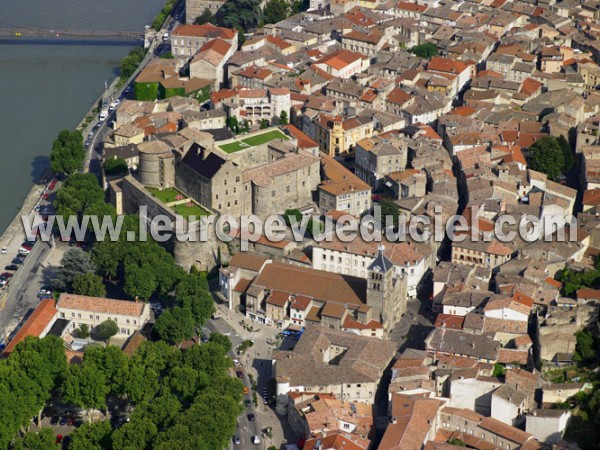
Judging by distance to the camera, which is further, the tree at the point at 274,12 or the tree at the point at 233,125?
the tree at the point at 274,12

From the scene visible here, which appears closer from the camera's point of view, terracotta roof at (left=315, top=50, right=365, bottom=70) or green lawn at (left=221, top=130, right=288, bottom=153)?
green lawn at (left=221, top=130, right=288, bottom=153)

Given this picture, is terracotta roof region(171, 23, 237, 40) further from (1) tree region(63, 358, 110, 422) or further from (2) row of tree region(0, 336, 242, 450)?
(1) tree region(63, 358, 110, 422)

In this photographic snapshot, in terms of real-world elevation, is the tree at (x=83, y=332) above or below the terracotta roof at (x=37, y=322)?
below

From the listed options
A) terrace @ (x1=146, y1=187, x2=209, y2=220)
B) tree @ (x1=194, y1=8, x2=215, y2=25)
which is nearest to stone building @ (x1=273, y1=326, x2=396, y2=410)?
terrace @ (x1=146, y1=187, x2=209, y2=220)

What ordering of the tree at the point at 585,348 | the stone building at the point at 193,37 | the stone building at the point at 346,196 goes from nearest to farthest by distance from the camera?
the tree at the point at 585,348, the stone building at the point at 346,196, the stone building at the point at 193,37

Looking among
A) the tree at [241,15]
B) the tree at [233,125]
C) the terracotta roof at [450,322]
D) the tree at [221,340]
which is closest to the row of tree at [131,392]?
the tree at [221,340]

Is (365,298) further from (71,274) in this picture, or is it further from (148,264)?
(71,274)

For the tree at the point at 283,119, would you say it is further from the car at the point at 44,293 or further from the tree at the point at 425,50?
the car at the point at 44,293
